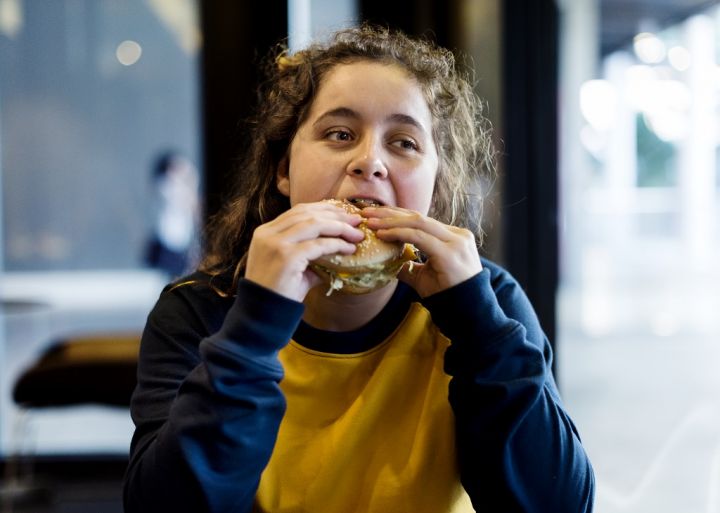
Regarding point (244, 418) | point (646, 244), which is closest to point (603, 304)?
point (646, 244)

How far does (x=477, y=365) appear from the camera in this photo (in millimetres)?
908

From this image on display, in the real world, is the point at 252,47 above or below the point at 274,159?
above

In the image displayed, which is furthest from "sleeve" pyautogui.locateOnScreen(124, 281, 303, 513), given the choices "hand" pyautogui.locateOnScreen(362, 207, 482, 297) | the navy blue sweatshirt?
"hand" pyautogui.locateOnScreen(362, 207, 482, 297)

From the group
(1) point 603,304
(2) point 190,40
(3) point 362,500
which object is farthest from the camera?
(2) point 190,40

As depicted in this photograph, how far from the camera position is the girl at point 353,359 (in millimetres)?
865

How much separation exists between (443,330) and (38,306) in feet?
8.28

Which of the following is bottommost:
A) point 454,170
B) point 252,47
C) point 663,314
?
point 663,314

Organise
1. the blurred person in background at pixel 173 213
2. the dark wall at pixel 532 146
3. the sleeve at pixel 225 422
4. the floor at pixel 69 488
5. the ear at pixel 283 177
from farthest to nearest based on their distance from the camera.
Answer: the blurred person in background at pixel 173 213 → the floor at pixel 69 488 → the dark wall at pixel 532 146 → the ear at pixel 283 177 → the sleeve at pixel 225 422

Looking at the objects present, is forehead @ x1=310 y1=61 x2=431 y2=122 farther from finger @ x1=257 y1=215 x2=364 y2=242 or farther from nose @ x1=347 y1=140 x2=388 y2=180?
finger @ x1=257 y1=215 x2=364 y2=242

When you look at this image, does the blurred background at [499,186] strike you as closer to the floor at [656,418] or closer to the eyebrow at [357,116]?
the floor at [656,418]

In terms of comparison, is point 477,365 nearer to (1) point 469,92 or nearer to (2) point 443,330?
(2) point 443,330

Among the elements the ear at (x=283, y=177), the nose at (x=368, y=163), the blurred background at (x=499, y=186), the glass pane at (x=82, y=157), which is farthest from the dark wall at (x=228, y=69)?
the nose at (x=368, y=163)

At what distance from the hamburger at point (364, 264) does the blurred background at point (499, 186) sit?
0.51m

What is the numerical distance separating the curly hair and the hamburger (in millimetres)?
212
